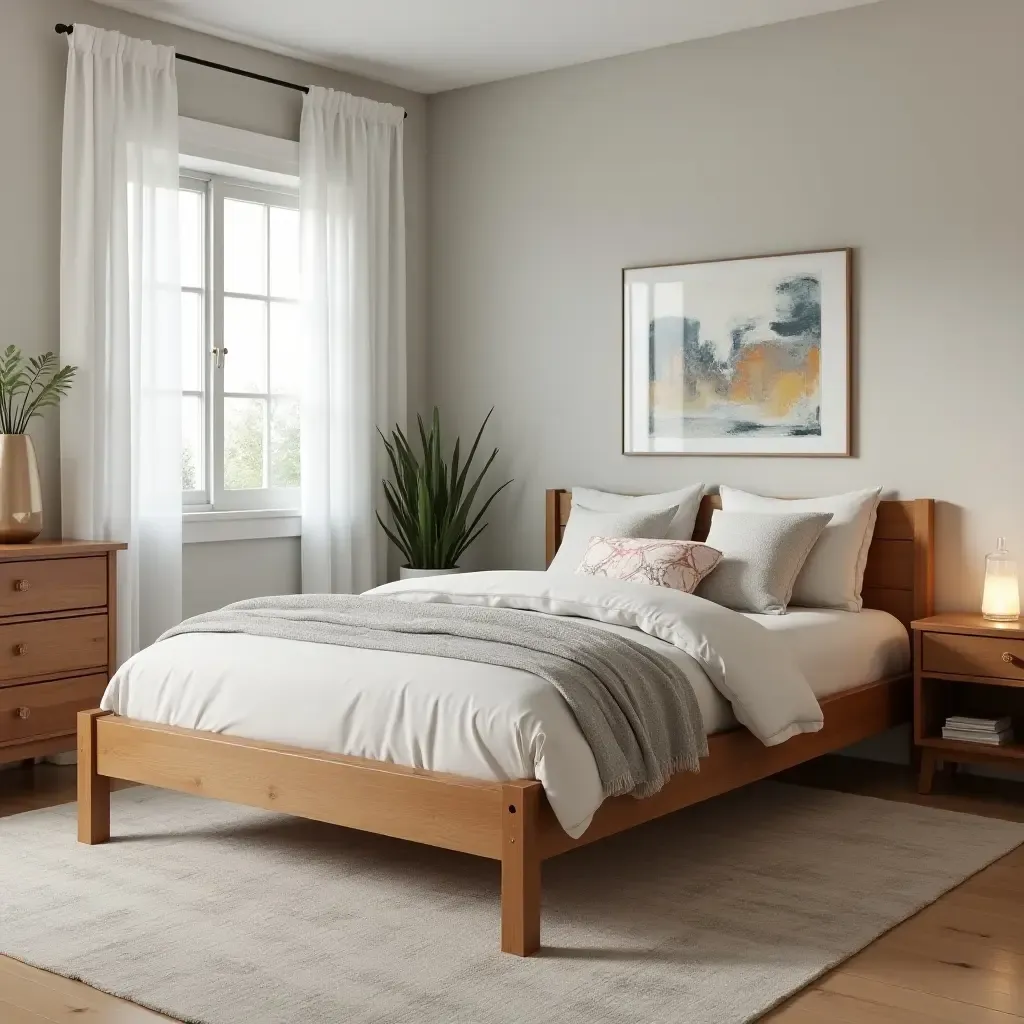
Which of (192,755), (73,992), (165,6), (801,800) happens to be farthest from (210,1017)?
(165,6)

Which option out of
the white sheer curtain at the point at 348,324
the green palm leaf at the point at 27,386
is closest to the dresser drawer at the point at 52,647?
the green palm leaf at the point at 27,386

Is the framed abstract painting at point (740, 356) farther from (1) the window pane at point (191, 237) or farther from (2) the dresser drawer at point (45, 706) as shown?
(2) the dresser drawer at point (45, 706)

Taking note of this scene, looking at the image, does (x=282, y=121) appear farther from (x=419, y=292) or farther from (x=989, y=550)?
(x=989, y=550)

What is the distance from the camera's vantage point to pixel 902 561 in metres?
4.74

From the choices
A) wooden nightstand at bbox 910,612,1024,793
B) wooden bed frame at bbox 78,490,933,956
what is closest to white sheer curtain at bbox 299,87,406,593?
wooden bed frame at bbox 78,490,933,956

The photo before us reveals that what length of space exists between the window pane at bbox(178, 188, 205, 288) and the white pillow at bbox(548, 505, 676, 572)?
1.79 meters

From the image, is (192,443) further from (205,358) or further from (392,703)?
(392,703)

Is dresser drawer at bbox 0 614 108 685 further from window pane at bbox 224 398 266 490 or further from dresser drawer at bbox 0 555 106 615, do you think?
window pane at bbox 224 398 266 490

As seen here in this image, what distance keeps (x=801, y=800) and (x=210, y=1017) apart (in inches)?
90.3

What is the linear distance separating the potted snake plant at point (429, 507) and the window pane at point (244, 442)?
550 millimetres

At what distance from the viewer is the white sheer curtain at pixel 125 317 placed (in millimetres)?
4637

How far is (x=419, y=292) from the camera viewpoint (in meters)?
6.12

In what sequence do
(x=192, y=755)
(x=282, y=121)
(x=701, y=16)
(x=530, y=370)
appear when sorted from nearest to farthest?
(x=192, y=755) < (x=701, y=16) < (x=282, y=121) < (x=530, y=370)

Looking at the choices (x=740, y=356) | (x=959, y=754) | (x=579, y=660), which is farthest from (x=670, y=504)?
(x=579, y=660)
